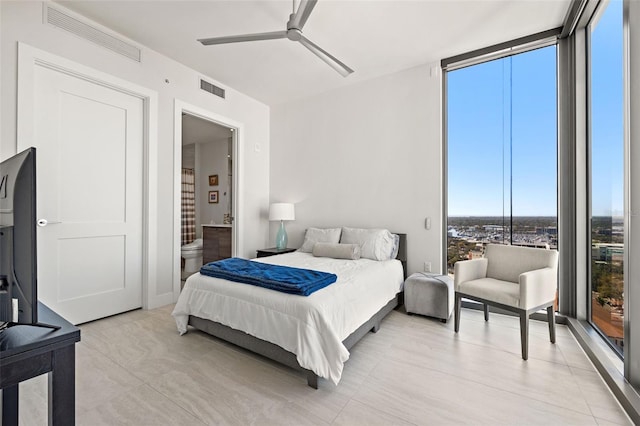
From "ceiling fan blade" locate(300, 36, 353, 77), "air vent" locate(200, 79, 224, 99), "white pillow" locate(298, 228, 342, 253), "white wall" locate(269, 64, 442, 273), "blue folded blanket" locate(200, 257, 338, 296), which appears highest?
"air vent" locate(200, 79, 224, 99)

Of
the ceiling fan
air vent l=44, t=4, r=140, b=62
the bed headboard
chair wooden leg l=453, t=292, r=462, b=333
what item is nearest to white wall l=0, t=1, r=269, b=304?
air vent l=44, t=4, r=140, b=62

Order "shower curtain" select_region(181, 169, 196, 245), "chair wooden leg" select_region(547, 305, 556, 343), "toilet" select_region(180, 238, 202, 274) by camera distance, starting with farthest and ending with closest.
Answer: "shower curtain" select_region(181, 169, 196, 245) → "toilet" select_region(180, 238, 202, 274) → "chair wooden leg" select_region(547, 305, 556, 343)

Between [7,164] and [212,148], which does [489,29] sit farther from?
[212,148]

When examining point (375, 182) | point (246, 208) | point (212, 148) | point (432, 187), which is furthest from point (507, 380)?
point (212, 148)

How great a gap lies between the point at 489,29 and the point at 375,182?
194cm

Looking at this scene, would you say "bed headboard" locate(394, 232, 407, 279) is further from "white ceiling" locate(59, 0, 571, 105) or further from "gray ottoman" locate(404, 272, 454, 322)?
"white ceiling" locate(59, 0, 571, 105)

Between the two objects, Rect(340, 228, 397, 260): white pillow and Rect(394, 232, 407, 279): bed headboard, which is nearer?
Rect(340, 228, 397, 260): white pillow

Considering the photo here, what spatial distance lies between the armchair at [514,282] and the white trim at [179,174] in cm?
297

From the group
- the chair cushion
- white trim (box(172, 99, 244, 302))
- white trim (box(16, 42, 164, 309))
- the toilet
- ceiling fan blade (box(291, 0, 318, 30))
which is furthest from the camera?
the toilet

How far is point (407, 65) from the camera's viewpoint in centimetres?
358

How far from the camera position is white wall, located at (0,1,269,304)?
232 centimetres

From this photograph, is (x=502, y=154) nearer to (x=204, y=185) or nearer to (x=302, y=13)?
(x=302, y=13)

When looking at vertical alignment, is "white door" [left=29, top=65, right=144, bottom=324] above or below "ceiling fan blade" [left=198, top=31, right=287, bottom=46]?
below

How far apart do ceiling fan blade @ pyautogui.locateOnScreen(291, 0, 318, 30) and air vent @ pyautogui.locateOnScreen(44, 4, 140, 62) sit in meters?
1.89
